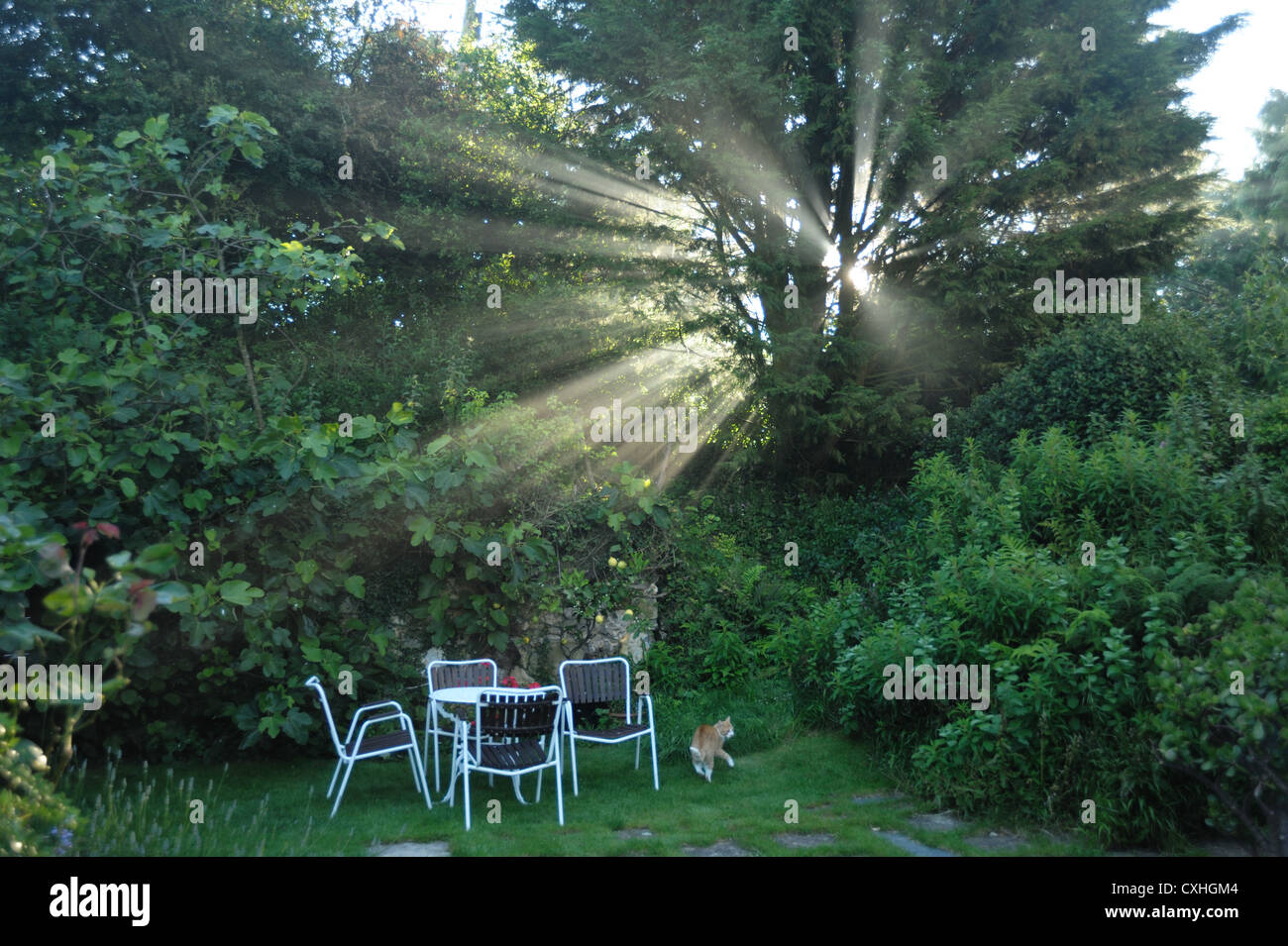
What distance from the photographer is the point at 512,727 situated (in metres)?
5.59

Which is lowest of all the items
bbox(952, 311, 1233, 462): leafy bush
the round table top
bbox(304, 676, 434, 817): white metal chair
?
bbox(304, 676, 434, 817): white metal chair

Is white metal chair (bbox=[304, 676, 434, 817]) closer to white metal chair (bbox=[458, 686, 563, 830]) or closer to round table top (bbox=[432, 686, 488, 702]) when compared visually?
round table top (bbox=[432, 686, 488, 702])

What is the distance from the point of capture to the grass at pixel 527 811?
4.70 metres

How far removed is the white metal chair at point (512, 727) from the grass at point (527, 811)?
0.34m

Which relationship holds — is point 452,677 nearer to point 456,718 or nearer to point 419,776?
point 419,776

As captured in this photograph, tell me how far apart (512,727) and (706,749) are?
1.57 meters

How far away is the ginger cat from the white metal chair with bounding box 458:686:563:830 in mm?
1118

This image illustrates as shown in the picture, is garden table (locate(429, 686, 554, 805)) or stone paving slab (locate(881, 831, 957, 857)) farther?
garden table (locate(429, 686, 554, 805))

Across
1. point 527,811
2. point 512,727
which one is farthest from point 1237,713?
point 527,811

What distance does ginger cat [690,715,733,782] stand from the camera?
638 centimetres

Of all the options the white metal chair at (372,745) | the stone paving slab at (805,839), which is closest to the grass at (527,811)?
the stone paving slab at (805,839)

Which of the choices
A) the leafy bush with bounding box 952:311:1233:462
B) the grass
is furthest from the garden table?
the leafy bush with bounding box 952:311:1233:462

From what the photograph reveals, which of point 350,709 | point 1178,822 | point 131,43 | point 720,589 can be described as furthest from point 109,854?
point 131,43

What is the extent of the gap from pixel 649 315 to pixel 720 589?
5447 mm
